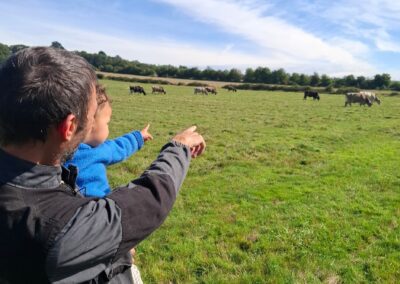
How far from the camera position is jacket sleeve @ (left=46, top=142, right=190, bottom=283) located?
4.51 ft

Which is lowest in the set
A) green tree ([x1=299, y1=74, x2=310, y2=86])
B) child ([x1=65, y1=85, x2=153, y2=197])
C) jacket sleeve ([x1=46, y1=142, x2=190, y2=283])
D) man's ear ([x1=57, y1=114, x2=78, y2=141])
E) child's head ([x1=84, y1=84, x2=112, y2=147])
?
green tree ([x1=299, y1=74, x2=310, y2=86])

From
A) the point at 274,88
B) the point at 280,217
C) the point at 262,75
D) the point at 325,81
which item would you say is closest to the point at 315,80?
the point at 325,81

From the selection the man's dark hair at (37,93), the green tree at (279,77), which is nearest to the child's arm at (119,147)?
the man's dark hair at (37,93)

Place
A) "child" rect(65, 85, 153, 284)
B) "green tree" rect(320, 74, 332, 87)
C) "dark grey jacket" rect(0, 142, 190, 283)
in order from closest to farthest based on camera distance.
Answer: "dark grey jacket" rect(0, 142, 190, 283)
"child" rect(65, 85, 153, 284)
"green tree" rect(320, 74, 332, 87)

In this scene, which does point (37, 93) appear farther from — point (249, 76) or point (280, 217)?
point (249, 76)

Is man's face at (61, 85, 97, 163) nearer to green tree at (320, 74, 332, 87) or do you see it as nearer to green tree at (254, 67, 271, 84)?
green tree at (254, 67, 271, 84)

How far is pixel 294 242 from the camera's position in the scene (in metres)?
Result: 6.08

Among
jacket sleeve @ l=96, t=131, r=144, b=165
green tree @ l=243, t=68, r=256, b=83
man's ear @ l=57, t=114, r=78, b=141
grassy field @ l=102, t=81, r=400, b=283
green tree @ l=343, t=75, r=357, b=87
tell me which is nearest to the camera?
man's ear @ l=57, t=114, r=78, b=141

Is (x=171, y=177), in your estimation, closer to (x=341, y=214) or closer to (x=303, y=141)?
(x=341, y=214)

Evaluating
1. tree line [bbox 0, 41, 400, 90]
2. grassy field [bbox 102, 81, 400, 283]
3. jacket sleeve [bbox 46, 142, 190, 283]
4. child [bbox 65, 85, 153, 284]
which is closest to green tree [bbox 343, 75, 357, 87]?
tree line [bbox 0, 41, 400, 90]

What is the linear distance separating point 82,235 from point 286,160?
1070cm

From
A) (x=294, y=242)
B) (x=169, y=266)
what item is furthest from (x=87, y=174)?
(x=294, y=242)

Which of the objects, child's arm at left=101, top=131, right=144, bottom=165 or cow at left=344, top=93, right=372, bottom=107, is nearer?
child's arm at left=101, top=131, right=144, bottom=165

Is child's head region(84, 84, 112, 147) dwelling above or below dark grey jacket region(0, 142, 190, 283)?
above
